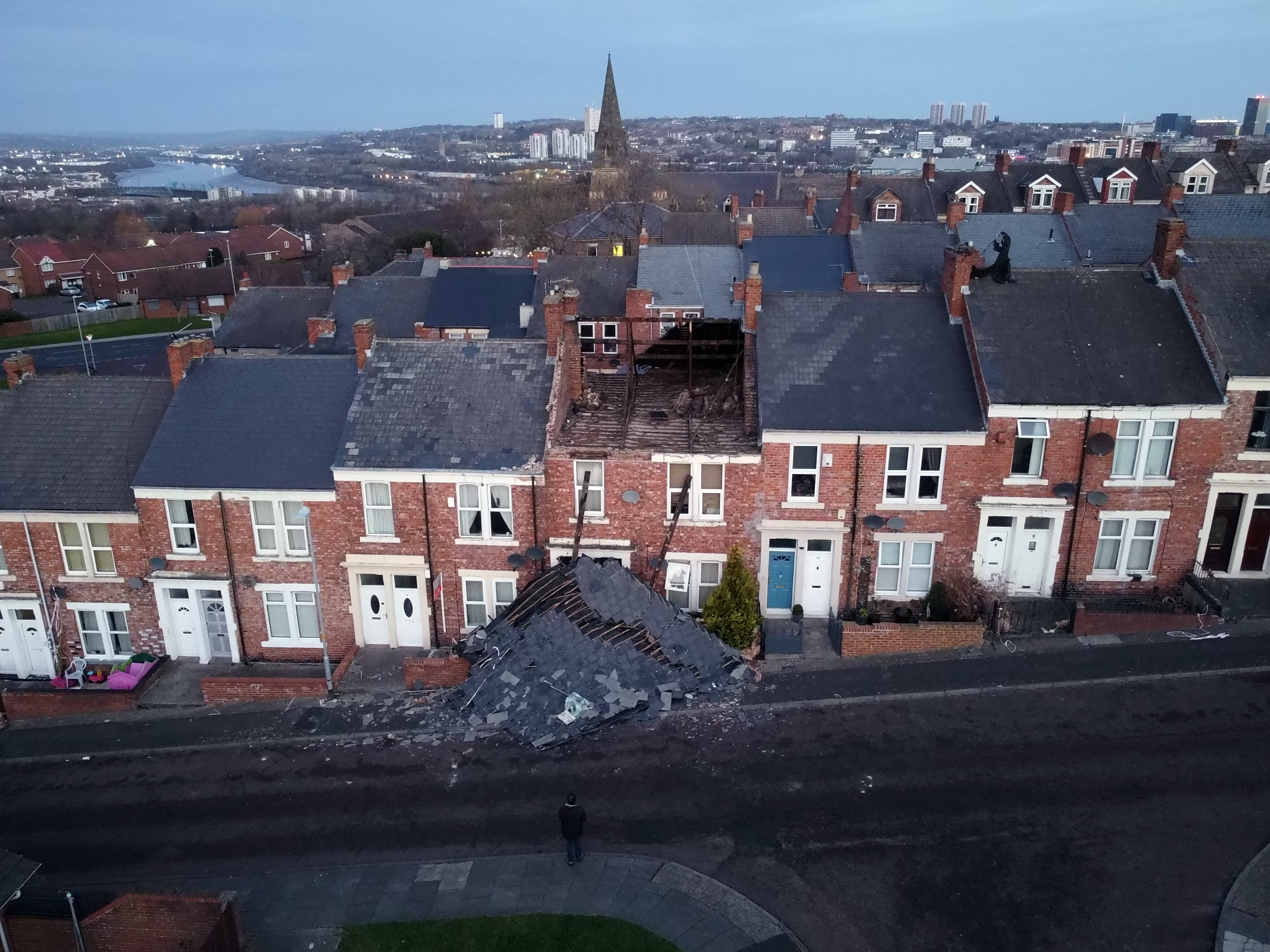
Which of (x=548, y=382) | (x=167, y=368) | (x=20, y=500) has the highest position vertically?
(x=548, y=382)

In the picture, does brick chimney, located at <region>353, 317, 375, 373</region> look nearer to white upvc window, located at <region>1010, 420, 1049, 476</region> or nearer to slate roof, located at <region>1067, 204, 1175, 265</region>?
white upvc window, located at <region>1010, 420, 1049, 476</region>

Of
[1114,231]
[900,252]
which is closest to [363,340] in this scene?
[900,252]

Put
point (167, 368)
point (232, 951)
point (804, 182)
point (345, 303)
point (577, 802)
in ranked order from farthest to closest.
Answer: point (804, 182), point (167, 368), point (345, 303), point (577, 802), point (232, 951)

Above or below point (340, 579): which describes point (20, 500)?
above

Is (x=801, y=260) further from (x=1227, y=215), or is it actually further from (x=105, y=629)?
(x=105, y=629)

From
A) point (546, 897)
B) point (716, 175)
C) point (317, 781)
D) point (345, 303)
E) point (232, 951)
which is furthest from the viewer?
point (716, 175)

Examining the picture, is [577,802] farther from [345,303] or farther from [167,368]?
[167,368]

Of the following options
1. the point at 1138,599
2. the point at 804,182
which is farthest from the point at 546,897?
the point at 804,182
